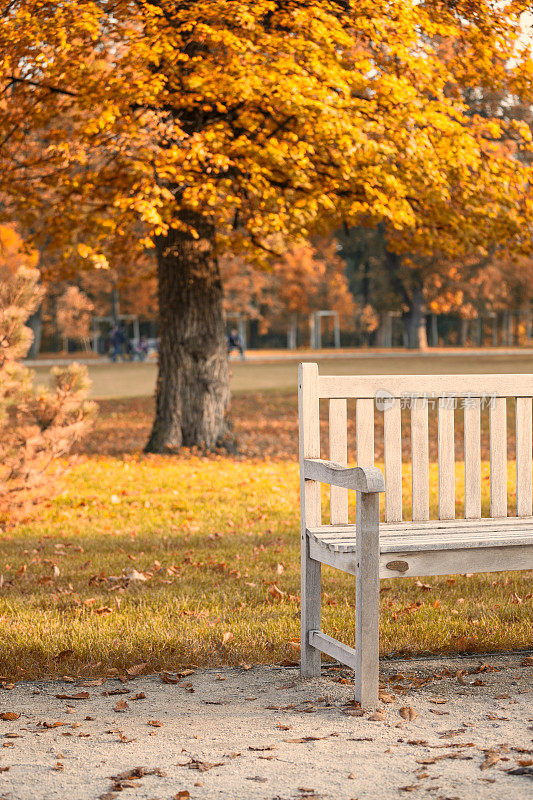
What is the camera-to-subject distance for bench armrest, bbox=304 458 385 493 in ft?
11.6

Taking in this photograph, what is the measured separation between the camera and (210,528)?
7418 millimetres

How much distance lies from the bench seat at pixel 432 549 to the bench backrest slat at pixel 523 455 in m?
0.45

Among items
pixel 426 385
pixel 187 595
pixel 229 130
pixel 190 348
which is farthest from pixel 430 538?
pixel 190 348

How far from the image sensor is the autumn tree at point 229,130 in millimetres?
9102

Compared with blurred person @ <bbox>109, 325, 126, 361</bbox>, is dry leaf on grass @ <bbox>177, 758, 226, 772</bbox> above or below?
below

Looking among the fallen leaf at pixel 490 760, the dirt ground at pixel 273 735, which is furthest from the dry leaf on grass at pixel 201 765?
the fallen leaf at pixel 490 760

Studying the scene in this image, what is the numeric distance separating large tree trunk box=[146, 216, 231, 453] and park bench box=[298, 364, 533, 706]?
7.26 meters

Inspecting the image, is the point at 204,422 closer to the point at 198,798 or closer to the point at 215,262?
the point at 215,262

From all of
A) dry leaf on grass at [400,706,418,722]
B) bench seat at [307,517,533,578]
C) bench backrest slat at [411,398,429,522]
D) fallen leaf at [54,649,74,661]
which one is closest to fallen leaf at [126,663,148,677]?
fallen leaf at [54,649,74,661]

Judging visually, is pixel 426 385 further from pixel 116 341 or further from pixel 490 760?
pixel 116 341

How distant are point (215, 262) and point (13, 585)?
6.85 m

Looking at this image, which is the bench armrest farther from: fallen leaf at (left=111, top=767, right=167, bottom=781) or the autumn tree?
the autumn tree

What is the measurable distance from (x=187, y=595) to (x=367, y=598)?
1968 millimetres

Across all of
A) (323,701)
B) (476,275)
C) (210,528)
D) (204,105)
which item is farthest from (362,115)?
(476,275)
